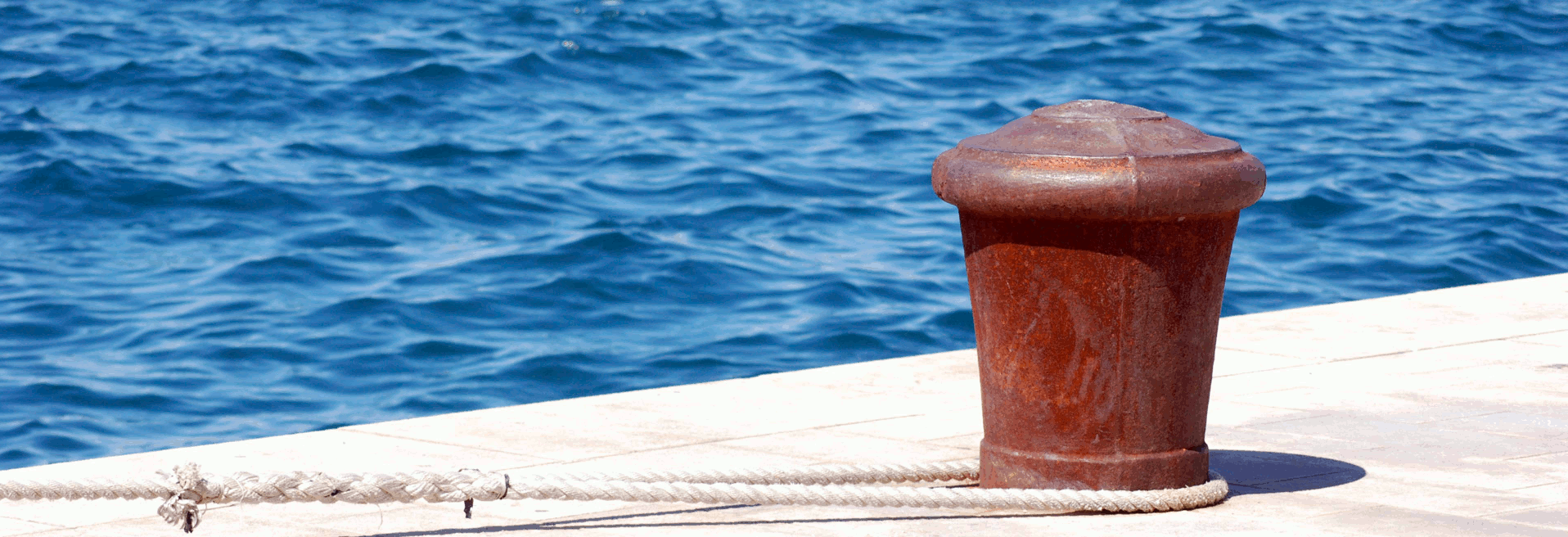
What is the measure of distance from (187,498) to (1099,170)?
7.03ft

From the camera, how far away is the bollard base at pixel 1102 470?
439cm

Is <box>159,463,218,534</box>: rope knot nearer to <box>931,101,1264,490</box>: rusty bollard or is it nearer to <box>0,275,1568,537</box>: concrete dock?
<box>0,275,1568,537</box>: concrete dock

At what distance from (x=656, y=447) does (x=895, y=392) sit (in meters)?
1.15

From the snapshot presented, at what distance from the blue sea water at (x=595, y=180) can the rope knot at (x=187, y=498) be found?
4480 mm

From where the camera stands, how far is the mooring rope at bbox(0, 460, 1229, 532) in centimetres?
398

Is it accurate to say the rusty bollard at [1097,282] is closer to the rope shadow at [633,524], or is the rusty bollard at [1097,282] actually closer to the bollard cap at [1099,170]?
the bollard cap at [1099,170]

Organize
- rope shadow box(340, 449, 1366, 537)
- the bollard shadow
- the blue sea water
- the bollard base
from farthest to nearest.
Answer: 1. the blue sea water
2. the bollard shadow
3. the bollard base
4. rope shadow box(340, 449, 1366, 537)

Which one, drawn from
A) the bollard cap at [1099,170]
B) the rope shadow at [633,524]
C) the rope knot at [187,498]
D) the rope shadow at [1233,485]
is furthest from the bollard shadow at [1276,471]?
the rope knot at [187,498]

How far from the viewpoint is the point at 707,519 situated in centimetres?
432

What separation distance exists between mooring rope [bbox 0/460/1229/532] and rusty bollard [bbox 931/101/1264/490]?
0.45ft

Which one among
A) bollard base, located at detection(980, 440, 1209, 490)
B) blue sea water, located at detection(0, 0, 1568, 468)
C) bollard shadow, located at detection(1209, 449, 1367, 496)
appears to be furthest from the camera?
blue sea water, located at detection(0, 0, 1568, 468)

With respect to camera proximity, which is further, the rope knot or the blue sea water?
the blue sea water

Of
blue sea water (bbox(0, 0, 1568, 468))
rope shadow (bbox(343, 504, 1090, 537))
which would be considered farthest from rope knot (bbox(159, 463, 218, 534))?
blue sea water (bbox(0, 0, 1568, 468))

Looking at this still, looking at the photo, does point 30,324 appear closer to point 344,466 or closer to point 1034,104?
point 344,466
